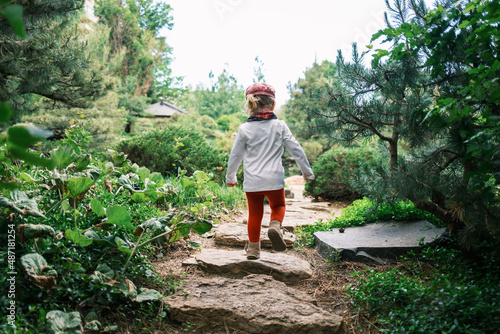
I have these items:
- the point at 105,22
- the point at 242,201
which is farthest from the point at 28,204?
the point at 105,22

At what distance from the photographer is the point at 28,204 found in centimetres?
192

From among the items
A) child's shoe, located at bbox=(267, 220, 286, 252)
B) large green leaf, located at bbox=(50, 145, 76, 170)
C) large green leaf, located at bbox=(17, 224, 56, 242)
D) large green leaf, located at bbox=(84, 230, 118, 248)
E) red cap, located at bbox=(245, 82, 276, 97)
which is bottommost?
child's shoe, located at bbox=(267, 220, 286, 252)

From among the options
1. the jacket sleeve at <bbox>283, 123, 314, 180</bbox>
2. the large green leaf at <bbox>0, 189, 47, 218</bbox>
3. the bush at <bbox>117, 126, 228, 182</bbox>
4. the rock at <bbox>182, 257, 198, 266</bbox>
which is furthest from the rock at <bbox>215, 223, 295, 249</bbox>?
the bush at <bbox>117, 126, 228, 182</bbox>

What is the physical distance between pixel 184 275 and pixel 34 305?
1.10 metres

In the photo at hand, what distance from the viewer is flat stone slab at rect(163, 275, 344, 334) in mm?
1907

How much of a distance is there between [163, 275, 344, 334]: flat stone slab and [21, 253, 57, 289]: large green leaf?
0.70 m

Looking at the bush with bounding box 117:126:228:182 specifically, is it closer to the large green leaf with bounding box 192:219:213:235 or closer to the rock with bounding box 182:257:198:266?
the rock with bounding box 182:257:198:266

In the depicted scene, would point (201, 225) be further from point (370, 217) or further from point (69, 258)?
point (370, 217)

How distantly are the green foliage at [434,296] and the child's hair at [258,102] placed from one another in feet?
5.65

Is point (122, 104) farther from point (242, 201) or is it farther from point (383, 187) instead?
point (383, 187)

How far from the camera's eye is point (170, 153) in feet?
21.9

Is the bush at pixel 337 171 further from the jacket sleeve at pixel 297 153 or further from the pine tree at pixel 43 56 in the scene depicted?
the pine tree at pixel 43 56

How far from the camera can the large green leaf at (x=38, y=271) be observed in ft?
5.30

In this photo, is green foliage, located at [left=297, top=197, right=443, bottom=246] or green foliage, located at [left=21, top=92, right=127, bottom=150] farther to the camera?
green foliage, located at [left=21, top=92, right=127, bottom=150]
